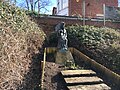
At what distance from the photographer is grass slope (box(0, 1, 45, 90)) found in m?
7.42

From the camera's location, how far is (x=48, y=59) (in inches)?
465

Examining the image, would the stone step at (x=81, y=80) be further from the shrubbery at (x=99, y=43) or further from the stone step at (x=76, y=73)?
the shrubbery at (x=99, y=43)

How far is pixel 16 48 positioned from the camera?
891 cm

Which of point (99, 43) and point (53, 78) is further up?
point (99, 43)

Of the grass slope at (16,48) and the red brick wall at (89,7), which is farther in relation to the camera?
the red brick wall at (89,7)

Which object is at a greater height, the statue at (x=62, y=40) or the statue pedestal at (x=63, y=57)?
the statue at (x=62, y=40)

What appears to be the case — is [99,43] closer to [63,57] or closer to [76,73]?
[63,57]

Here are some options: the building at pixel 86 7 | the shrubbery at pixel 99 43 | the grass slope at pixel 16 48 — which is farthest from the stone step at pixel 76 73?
the building at pixel 86 7

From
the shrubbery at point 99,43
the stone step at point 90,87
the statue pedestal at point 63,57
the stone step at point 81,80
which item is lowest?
the stone step at point 90,87

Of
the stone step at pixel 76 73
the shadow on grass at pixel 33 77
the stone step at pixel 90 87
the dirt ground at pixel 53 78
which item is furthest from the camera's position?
the stone step at pixel 76 73

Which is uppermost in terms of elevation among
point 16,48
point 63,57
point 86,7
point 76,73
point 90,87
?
point 86,7

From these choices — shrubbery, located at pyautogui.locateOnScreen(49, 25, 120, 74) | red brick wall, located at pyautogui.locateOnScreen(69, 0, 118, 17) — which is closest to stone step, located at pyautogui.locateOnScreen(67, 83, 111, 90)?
shrubbery, located at pyautogui.locateOnScreen(49, 25, 120, 74)

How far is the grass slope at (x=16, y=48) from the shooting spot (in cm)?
742

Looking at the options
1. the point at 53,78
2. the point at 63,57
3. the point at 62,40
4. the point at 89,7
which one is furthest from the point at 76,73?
the point at 89,7
